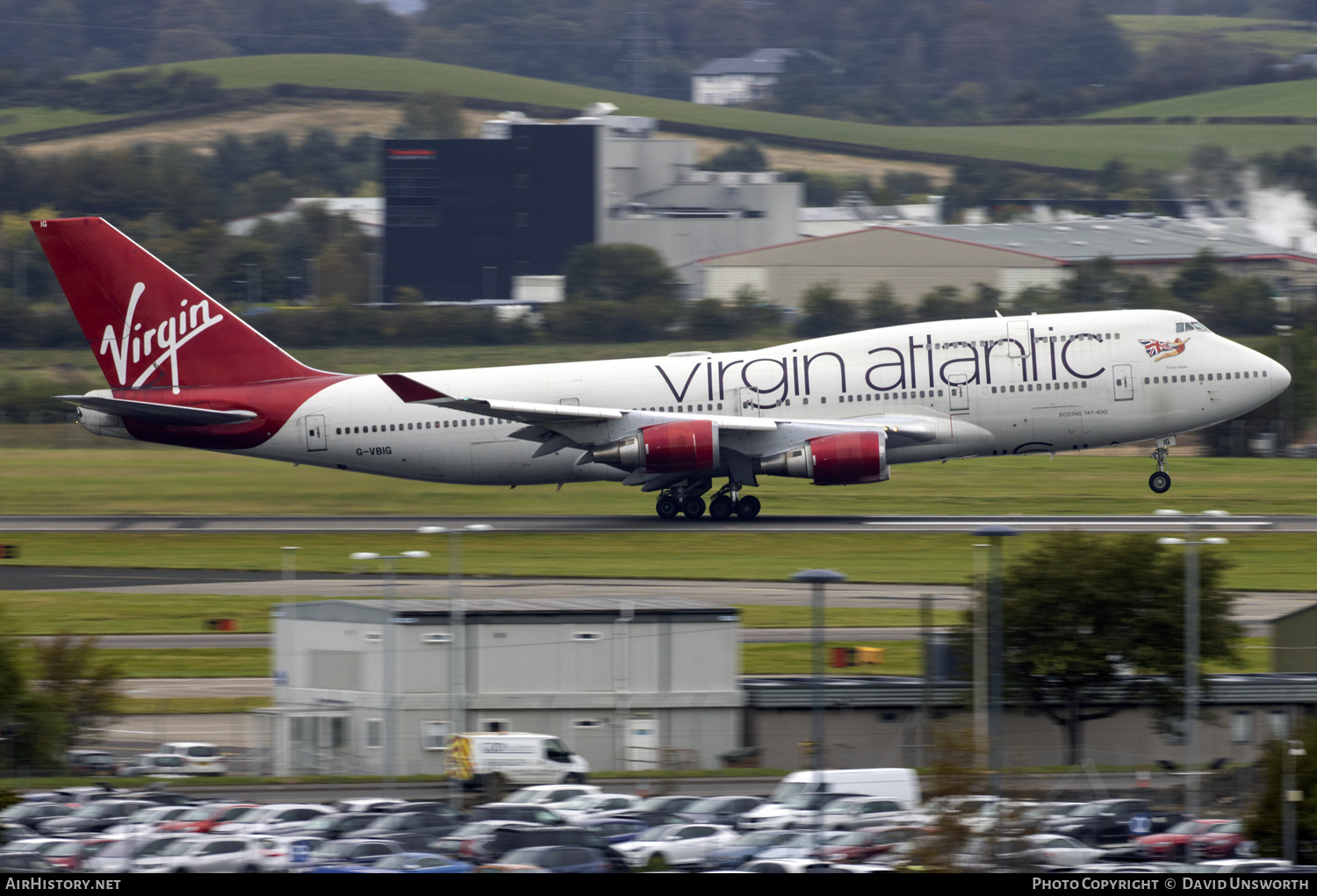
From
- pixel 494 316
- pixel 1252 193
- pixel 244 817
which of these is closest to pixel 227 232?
pixel 494 316

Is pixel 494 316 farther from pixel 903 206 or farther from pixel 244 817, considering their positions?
pixel 244 817

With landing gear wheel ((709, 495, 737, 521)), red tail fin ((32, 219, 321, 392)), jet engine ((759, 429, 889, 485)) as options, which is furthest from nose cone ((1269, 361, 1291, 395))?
red tail fin ((32, 219, 321, 392))

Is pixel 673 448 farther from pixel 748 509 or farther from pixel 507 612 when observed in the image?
pixel 507 612

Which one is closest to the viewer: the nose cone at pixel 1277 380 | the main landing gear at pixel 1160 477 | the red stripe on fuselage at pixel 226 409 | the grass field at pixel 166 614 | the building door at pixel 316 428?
the grass field at pixel 166 614

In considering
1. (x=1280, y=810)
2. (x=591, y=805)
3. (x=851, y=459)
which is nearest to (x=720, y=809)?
(x=591, y=805)

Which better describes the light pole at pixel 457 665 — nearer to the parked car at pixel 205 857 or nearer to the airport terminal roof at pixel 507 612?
the airport terminal roof at pixel 507 612

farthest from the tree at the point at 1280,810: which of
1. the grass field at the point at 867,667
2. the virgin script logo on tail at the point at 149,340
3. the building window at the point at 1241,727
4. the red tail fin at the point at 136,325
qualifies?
the virgin script logo on tail at the point at 149,340
